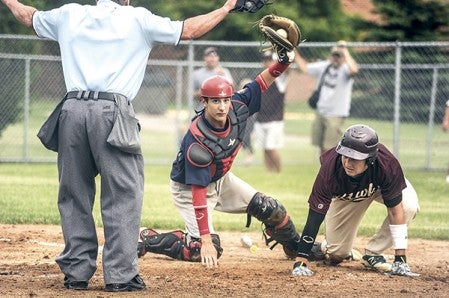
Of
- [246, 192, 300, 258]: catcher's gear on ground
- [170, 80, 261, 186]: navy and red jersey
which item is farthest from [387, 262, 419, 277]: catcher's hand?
[170, 80, 261, 186]: navy and red jersey

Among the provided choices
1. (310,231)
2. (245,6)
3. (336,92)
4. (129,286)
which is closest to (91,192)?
(129,286)

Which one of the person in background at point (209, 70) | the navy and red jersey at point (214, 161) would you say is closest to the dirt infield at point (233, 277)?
the navy and red jersey at point (214, 161)

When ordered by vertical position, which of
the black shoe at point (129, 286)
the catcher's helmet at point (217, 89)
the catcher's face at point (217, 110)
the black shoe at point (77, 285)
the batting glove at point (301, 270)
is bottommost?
the batting glove at point (301, 270)

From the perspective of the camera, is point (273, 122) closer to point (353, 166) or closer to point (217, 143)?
point (217, 143)

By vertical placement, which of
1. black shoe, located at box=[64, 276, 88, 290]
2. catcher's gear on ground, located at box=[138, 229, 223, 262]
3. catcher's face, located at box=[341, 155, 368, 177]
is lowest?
catcher's gear on ground, located at box=[138, 229, 223, 262]

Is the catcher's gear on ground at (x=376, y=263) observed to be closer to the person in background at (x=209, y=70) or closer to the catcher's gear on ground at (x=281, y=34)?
the catcher's gear on ground at (x=281, y=34)

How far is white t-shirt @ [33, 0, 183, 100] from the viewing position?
6.80 m

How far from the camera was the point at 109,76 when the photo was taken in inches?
268

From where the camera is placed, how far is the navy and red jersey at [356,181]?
25.5 ft

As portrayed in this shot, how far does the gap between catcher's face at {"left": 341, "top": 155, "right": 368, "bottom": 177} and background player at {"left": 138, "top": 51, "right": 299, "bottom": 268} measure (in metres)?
0.95

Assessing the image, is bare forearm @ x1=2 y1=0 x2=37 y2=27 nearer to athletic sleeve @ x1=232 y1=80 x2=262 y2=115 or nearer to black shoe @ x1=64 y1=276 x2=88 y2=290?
black shoe @ x1=64 y1=276 x2=88 y2=290

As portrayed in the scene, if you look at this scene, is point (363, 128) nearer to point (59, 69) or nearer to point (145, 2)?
point (59, 69)

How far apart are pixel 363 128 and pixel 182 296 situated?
6.69 feet

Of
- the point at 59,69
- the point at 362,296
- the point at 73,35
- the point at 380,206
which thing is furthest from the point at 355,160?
the point at 59,69
